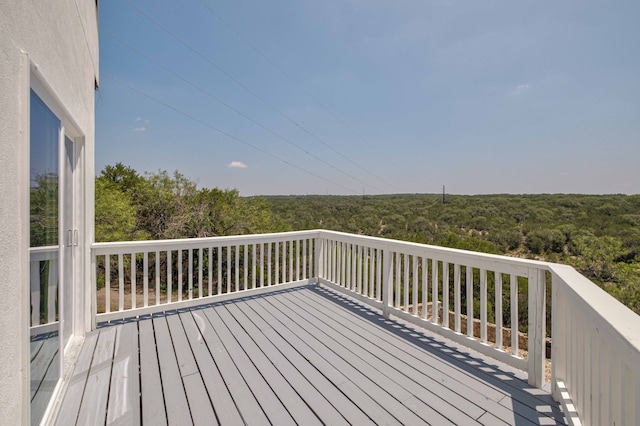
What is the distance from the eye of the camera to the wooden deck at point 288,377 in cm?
177

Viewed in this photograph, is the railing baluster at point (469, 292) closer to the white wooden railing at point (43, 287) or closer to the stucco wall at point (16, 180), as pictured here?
the stucco wall at point (16, 180)

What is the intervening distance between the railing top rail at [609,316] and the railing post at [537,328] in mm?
344

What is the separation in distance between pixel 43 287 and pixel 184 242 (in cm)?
184

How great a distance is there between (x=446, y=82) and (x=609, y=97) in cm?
457

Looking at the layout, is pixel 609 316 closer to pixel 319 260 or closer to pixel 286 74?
pixel 319 260

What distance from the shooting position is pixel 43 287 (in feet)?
5.50

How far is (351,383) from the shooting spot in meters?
2.09

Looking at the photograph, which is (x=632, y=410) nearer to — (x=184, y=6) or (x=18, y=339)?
(x=18, y=339)

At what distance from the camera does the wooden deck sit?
1.77m

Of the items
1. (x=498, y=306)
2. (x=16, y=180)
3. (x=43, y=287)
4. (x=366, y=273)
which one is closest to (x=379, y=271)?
(x=366, y=273)

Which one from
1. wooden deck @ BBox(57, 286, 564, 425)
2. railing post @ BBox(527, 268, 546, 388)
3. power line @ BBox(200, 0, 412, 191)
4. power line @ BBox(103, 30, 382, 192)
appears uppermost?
power line @ BBox(200, 0, 412, 191)

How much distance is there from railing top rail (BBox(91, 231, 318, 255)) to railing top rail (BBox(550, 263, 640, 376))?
130 inches

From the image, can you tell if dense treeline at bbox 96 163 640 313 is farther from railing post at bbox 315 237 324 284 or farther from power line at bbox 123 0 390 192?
railing post at bbox 315 237 324 284

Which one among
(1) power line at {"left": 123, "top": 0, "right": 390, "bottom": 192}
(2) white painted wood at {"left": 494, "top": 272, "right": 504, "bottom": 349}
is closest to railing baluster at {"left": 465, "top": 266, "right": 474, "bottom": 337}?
(2) white painted wood at {"left": 494, "top": 272, "right": 504, "bottom": 349}
